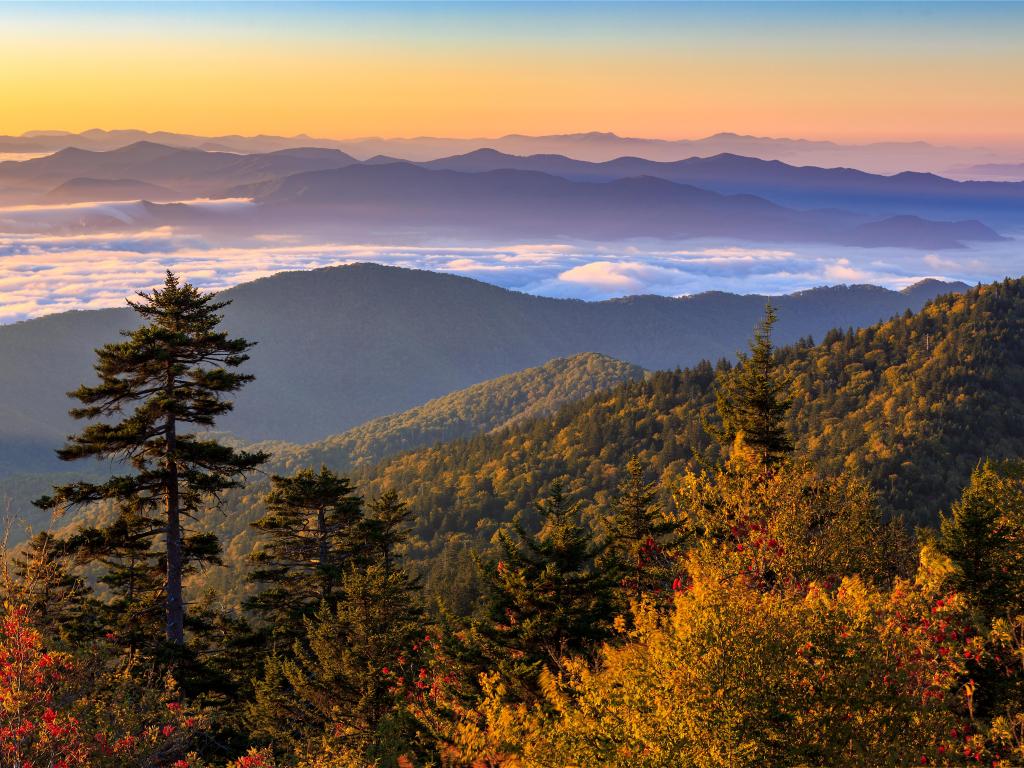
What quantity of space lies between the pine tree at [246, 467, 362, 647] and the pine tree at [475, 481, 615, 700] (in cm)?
1901

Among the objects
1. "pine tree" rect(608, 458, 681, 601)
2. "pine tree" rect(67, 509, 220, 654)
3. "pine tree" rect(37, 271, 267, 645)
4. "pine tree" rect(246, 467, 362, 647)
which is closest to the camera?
"pine tree" rect(37, 271, 267, 645)

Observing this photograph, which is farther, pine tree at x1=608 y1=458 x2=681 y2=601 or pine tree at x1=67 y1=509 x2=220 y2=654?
pine tree at x1=608 y1=458 x2=681 y2=601

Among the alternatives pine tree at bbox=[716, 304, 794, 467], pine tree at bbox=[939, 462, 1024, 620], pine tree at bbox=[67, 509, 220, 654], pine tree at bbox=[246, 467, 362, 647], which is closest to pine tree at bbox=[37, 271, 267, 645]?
pine tree at bbox=[67, 509, 220, 654]

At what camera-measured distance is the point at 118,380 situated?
3462 cm

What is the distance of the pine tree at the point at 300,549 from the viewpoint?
48562 mm

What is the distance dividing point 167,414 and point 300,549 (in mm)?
17184

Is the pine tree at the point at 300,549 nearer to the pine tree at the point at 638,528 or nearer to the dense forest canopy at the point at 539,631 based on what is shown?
the dense forest canopy at the point at 539,631

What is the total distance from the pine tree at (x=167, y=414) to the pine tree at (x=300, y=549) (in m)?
10.7

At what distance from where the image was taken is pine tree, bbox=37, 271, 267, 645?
35031 millimetres

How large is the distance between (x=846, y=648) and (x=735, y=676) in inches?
98.9

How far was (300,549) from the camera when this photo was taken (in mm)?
51219

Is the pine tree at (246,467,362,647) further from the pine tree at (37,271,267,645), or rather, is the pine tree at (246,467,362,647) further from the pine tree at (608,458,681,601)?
the pine tree at (608,458,681,601)

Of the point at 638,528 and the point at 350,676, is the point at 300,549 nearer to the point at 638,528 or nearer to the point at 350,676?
the point at 350,676

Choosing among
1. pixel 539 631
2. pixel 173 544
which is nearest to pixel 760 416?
pixel 539 631
